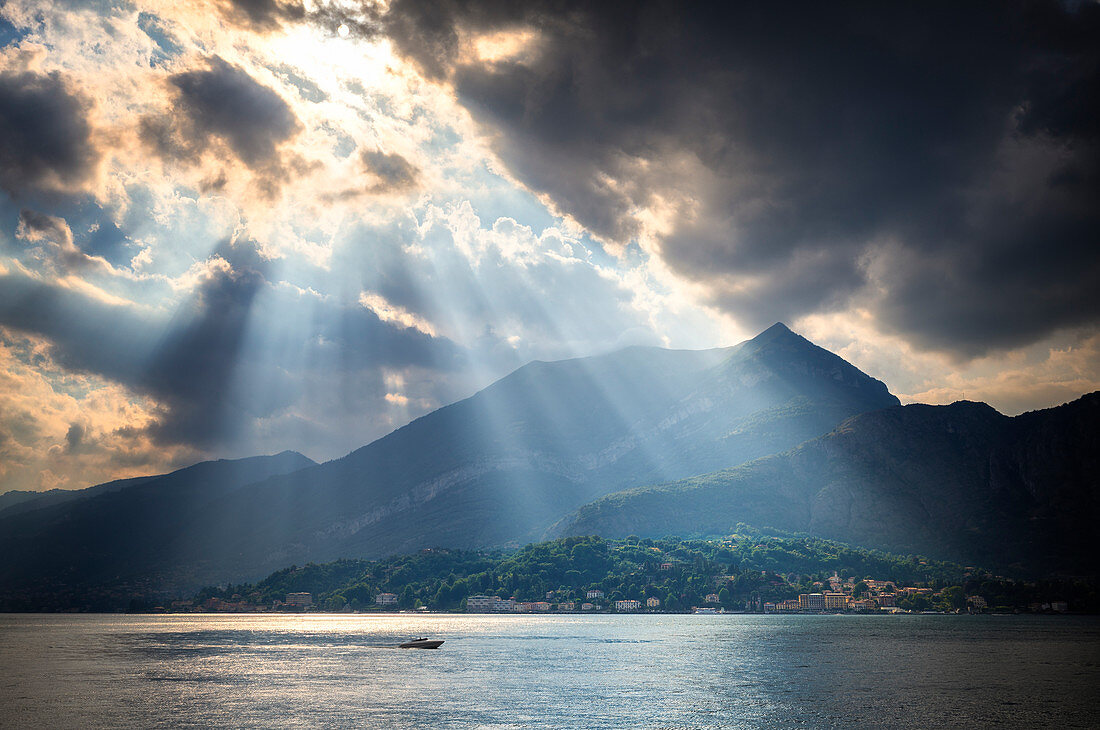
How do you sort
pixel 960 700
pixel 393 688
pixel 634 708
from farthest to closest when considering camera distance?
pixel 393 688, pixel 960 700, pixel 634 708

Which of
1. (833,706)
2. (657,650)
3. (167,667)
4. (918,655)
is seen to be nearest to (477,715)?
(833,706)

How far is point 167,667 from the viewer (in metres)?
142

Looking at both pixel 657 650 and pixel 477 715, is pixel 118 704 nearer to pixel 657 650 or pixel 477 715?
pixel 477 715

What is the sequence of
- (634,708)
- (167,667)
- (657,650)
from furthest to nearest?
(657,650), (167,667), (634,708)

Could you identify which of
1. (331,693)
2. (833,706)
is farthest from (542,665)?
(833,706)

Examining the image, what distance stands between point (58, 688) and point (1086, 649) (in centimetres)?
19506

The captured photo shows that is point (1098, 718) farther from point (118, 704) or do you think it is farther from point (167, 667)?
point (167, 667)

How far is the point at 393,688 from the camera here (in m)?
114

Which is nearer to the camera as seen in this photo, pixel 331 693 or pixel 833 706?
pixel 833 706

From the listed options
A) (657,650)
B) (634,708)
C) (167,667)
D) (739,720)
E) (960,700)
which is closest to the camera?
(739,720)

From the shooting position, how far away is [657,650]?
177 m

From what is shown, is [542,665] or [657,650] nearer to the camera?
[542,665]

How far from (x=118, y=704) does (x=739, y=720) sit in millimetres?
73452

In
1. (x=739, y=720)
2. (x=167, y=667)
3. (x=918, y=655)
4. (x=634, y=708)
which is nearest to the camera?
(x=739, y=720)
